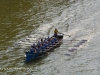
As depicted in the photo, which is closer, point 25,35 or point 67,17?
point 25,35

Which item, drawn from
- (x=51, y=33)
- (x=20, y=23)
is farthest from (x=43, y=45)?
(x=20, y=23)

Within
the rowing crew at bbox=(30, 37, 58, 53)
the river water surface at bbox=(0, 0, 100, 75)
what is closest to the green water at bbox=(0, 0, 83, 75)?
the river water surface at bbox=(0, 0, 100, 75)

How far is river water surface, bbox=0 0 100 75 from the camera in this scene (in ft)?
143

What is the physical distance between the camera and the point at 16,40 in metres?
53.3

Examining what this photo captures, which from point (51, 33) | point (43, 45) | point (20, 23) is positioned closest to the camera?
point (43, 45)

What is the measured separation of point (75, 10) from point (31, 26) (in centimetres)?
1286

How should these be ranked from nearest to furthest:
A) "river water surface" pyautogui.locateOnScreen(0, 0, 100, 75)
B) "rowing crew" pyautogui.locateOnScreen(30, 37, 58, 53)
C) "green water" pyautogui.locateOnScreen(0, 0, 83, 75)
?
1. "river water surface" pyautogui.locateOnScreen(0, 0, 100, 75)
2. "green water" pyautogui.locateOnScreen(0, 0, 83, 75)
3. "rowing crew" pyautogui.locateOnScreen(30, 37, 58, 53)

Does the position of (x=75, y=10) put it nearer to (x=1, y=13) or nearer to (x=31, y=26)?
(x=31, y=26)

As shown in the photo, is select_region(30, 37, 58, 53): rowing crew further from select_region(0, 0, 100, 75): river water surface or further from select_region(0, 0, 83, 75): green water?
select_region(0, 0, 83, 75): green water

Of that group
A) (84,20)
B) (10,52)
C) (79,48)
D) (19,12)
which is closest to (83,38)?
(79,48)

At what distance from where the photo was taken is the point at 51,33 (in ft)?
185

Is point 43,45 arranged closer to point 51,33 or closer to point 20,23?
point 51,33

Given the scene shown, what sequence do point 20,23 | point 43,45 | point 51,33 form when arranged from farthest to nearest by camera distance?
point 20,23, point 51,33, point 43,45

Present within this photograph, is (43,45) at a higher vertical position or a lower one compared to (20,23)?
lower
